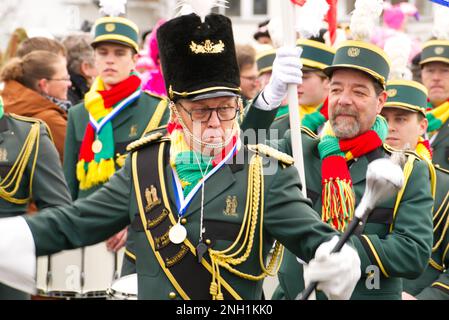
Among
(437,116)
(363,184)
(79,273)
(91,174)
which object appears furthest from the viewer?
(437,116)

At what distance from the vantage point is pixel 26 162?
771cm

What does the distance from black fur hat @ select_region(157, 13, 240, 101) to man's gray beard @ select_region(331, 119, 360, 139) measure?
4.06ft

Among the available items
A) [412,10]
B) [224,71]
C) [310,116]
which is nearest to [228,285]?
[224,71]

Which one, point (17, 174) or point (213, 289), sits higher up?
point (17, 174)

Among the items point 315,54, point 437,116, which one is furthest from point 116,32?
point 437,116

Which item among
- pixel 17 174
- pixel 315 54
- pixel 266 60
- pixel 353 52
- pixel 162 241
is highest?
pixel 266 60

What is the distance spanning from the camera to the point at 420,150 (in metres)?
8.20

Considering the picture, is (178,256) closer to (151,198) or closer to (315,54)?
(151,198)

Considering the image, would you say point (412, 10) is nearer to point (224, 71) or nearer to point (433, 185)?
point (433, 185)

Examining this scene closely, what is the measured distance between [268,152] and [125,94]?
430 cm

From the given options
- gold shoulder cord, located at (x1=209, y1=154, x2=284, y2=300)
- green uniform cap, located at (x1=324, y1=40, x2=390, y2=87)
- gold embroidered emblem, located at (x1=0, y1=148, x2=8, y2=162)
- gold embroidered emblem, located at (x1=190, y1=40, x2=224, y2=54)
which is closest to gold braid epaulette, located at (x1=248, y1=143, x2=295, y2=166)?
gold shoulder cord, located at (x1=209, y1=154, x2=284, y2=300)

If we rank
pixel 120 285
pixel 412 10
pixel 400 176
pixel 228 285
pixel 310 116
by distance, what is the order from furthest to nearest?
pixel 412 10 → pixel 310 116 → pixel 120 285 → pixel 228 285 → pixel 400 176

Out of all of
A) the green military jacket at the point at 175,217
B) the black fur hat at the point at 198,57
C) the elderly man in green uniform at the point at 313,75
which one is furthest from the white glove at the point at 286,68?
the elderly man in green uniform at the point at 313,75

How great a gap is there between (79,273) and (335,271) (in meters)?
4.75
